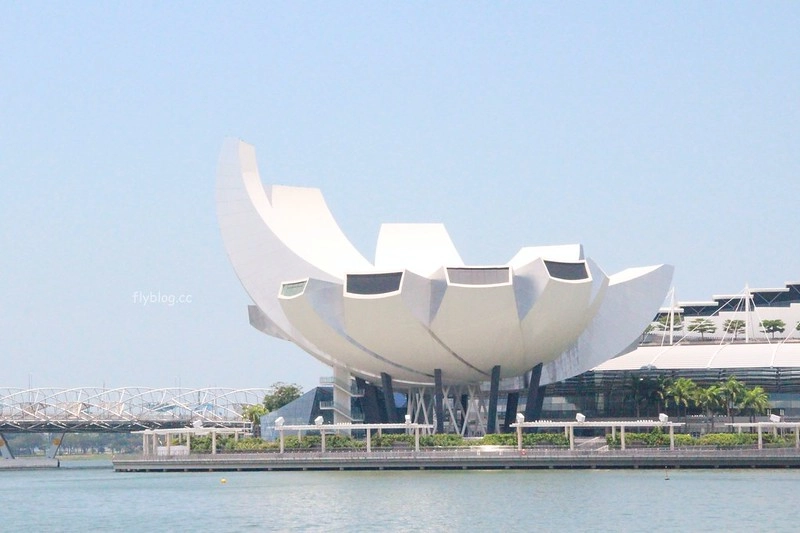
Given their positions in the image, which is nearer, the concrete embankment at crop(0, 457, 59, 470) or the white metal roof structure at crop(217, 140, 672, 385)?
the white metal roof structure at crop(217, 140, 672, 385)

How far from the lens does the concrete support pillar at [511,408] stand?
332 ft

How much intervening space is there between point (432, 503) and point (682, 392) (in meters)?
42.0

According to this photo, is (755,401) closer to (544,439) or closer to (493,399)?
(493,399)

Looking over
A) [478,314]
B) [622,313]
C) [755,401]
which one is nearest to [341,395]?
[478,314]

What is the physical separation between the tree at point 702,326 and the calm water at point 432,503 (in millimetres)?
41611

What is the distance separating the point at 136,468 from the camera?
99812 mm

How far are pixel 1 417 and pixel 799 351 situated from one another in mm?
64541

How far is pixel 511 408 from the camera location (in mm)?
102125

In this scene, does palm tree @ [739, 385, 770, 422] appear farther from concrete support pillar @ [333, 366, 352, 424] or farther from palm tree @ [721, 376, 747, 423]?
concrete support pillar @ [333, 366, 352, 424]

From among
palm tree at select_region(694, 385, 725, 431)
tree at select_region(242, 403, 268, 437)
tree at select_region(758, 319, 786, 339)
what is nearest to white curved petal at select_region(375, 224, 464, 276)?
palm tree at select_region(694, 385, 725, 431)

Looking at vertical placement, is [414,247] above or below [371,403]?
above

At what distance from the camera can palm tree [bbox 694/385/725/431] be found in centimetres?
9762

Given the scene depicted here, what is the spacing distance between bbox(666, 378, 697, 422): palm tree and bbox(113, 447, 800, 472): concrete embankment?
56.0 ft

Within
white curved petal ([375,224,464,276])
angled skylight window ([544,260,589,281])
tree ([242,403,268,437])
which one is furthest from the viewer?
tree ([242,403,268,437])
